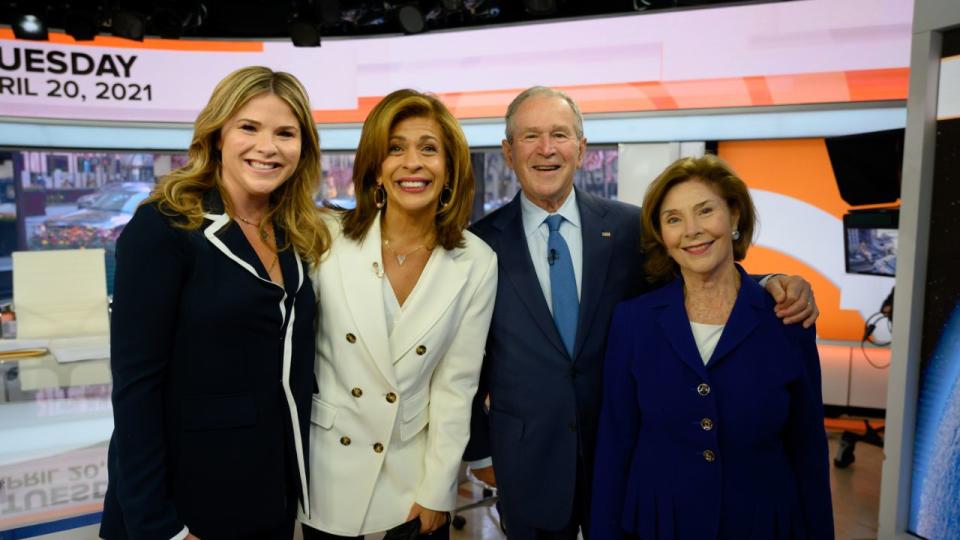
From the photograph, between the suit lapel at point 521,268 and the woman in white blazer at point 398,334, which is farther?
the suit lapel at point 521,268

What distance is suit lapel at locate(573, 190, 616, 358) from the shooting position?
2117mm

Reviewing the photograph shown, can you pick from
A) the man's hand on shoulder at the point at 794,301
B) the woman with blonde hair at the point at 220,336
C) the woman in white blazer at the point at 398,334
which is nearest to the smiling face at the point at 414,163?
the woman in white blazer at the point at 398,334

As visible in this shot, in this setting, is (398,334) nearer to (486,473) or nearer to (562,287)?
(562,287)

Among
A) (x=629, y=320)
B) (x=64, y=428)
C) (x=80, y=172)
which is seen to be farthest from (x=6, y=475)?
(x=80, y=172)

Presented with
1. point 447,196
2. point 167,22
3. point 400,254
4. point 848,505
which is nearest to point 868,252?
point 848,505

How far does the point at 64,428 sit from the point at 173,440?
2.61 metres

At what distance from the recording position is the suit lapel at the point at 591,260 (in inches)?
83.4

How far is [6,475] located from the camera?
343 cm

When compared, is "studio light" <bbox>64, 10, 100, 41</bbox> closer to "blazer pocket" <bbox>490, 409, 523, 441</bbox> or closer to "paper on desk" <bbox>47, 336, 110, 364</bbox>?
"paper on desk" <bbox>47, 336, 110, 364</bbox>

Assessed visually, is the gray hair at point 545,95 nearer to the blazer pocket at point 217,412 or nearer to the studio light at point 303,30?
the blazer pocket at point 217,412

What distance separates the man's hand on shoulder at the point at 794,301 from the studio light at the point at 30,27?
6149 millimetres

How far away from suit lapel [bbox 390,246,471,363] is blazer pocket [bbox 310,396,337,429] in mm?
223

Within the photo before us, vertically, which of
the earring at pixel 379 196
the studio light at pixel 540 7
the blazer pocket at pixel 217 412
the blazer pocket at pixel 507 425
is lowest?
the blazer pocket at pixel 507 425

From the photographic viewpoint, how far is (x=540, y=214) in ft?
7.49
